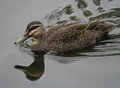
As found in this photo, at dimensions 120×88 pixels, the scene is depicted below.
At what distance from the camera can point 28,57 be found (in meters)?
10.0

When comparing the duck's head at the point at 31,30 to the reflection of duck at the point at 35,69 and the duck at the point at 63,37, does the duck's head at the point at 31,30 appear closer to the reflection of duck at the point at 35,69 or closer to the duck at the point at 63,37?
the duck at the point at 63,37

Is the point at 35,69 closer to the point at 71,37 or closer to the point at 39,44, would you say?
the point at 39,44

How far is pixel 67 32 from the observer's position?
993 cm

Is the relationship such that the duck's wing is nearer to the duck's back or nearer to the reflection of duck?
the duck's back

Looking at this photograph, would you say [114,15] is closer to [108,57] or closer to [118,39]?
[118,39]

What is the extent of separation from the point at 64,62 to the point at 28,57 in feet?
3.54

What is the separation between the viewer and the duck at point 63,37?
32.6ft

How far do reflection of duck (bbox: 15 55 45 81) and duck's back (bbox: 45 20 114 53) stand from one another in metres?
0.44

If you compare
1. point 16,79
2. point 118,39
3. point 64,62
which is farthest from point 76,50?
point 16,79

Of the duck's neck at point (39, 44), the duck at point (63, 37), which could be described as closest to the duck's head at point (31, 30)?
the duck at point (63, 37)

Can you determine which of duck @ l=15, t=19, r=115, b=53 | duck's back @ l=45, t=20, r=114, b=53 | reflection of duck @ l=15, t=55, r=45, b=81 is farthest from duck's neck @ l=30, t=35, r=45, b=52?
reflection of duck @ l=15, t=55, r=45, b=81

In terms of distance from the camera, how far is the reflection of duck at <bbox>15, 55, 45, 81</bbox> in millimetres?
9266

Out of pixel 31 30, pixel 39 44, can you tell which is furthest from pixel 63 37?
pixel 31 30

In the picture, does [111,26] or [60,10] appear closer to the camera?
[111,26]
